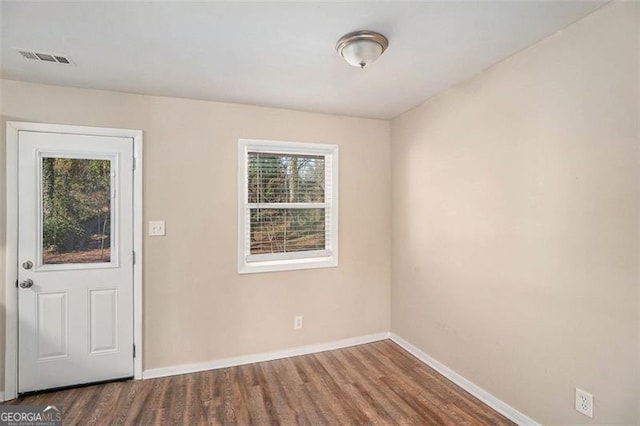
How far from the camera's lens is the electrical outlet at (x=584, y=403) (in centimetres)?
169

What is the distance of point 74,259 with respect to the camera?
2533 millimetres

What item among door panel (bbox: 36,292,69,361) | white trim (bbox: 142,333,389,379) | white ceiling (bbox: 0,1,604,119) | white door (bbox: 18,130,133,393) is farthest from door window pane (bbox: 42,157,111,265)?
white trim (bbox: 142,333,389,379)

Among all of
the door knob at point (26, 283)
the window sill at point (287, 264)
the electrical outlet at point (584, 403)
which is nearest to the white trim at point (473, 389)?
the electrical outlet at point (584, 403)

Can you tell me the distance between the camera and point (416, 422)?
2.10 m

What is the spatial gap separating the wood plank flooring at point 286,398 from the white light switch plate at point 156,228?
1.27 metres

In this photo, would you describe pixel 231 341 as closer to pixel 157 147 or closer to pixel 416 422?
pixel 416 422

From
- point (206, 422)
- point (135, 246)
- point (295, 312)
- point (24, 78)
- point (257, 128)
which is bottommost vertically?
point (206, 422)

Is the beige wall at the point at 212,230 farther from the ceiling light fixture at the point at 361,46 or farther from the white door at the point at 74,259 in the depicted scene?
the ceiling light fixture at the point at 361,46

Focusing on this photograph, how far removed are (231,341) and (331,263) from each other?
1250mm

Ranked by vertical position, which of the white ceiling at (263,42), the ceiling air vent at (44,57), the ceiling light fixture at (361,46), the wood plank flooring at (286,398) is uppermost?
the white ceiling at (263,42)

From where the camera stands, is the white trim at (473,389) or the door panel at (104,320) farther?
the door panel at (104,320)

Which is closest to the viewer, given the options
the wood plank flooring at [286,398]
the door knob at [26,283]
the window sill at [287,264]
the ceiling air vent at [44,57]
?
the ceiling air vent at [44,57]

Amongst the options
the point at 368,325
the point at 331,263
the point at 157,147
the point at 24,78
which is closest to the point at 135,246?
the point at 157,147

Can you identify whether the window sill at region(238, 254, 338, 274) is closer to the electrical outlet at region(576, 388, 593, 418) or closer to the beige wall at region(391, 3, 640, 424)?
the beige wall at region(391, 3, 640, 424)
